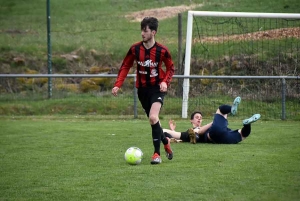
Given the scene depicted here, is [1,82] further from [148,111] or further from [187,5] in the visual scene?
[148,111]

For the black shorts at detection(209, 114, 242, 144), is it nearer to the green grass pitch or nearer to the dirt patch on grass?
the green grass pitch

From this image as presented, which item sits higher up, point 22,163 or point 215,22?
point 215,22

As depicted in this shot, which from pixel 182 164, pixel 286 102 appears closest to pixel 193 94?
pixel 286 102

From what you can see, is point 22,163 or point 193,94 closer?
point 22,163

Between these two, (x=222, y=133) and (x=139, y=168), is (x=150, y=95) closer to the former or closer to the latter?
(x=139, y=168)

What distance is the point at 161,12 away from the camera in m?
23.7

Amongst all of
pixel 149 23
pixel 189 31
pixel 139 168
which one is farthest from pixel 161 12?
pixel 139 168

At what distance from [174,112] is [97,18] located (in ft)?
29.8

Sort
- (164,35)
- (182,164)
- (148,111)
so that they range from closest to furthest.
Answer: (182,164) → (148,111) → (164,35)

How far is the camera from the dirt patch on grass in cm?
2352

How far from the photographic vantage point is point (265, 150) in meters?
9.84

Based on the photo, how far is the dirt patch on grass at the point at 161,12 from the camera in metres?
23.5

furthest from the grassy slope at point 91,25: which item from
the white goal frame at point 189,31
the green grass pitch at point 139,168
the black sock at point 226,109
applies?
the black sock at point 226,109

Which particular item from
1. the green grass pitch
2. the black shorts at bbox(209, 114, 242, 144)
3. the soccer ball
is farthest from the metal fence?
the soccer ball
